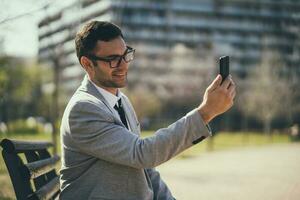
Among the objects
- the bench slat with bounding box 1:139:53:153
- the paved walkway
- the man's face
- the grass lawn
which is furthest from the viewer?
the paved walkway

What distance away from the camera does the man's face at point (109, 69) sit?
2766 millimetres

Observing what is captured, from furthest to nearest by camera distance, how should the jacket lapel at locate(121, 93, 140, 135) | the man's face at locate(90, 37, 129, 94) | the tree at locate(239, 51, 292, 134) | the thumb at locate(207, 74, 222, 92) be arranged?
the tree at locate(239, 51, 292, 134)
the jacket lapel at locate(121, 93, 140, 135)
the man's face at locate(90, 37, 129, 94)
the thumb at locate(207, 74, 222, 92)

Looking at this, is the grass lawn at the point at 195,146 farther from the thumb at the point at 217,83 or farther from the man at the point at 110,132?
the thumb at the point at 217,83

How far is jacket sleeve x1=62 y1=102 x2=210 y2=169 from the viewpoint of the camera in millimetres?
2391

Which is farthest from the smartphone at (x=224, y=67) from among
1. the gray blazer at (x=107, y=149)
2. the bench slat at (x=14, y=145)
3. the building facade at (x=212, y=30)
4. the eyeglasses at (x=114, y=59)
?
the building facade at (x=212, y=30)

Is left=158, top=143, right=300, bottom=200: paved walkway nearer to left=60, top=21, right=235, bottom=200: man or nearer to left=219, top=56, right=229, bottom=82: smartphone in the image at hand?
left=60, top=21, right=235, bottom=200: man

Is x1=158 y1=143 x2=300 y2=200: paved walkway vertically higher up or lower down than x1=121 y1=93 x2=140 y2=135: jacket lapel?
lower down

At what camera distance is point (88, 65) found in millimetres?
2834

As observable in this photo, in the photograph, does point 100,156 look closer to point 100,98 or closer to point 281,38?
point 100,98

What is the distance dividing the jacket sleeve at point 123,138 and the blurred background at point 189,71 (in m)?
6.26

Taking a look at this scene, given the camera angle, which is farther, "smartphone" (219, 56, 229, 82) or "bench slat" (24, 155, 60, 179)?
"bench slat" (24, 155, 60, 179)

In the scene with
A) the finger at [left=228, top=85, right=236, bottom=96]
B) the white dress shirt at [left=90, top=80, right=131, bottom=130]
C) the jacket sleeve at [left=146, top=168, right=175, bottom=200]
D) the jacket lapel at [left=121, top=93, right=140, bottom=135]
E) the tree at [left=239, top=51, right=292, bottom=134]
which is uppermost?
the finger at [left=228, top=85, right=236, bottom=96]

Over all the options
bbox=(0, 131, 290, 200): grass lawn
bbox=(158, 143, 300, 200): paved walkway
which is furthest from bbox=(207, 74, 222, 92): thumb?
bbox=(158, 143, 300, 200): paved walkway

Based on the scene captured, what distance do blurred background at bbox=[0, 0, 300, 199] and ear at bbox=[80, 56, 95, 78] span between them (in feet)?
20.0
